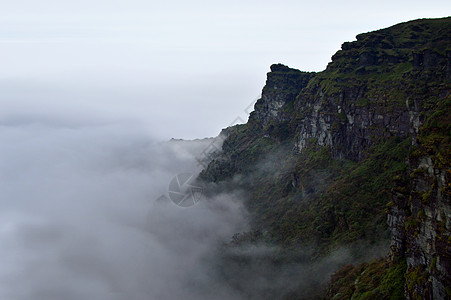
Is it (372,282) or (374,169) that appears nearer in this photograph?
(372,282)

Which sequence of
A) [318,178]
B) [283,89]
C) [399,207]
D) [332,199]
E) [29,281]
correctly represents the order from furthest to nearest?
[283,89], [29,281], [318,178], [332,199], [399,207]

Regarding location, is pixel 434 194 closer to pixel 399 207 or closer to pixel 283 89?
pixel 399 207

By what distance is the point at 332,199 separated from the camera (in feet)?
359

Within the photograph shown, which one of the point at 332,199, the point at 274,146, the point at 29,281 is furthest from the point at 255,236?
the point at 29,281


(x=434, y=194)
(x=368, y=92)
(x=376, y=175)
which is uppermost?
(x=368, y=92)

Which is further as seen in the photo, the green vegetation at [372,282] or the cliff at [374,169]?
the green vegetation at [372,282]

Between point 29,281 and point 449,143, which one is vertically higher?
point 449,143

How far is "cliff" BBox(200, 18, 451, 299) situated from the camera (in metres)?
43.5

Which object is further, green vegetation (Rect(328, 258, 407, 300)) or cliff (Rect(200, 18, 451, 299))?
green vegetation (Rect(328, 258, 407, 300))

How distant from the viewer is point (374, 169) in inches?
4016

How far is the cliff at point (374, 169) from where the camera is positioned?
4350cm

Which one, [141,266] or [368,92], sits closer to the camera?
[368,92]

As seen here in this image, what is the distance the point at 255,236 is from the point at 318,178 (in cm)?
3123

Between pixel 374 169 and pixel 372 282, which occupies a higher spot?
pixel 374 169
